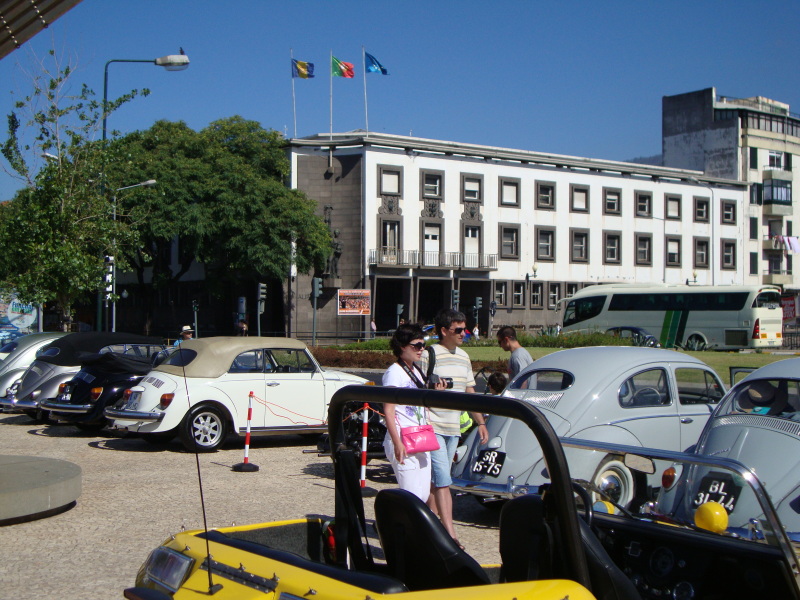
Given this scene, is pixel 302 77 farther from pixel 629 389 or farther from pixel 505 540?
pixel 505 540

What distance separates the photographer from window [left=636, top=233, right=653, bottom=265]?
65.6 m

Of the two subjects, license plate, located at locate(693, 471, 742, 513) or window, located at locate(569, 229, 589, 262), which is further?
window, located at locate(569, 229, 589, 262)

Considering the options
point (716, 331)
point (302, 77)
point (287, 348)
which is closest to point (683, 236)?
point (716, 331)

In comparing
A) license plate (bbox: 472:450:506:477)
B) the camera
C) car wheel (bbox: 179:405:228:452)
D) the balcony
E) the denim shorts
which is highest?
the balcony

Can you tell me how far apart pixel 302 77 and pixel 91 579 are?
52336mm

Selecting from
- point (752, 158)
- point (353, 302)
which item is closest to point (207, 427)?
point (353, 302)

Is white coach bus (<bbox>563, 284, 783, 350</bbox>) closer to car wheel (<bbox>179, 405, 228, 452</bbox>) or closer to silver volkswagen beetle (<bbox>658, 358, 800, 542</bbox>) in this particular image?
car wheel (<bbox>179, 405, 228, 452</bbox>)

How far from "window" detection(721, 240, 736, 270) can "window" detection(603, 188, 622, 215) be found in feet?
36.7

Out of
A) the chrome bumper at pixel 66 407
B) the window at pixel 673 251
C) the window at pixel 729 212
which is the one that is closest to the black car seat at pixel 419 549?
the chrome bumper at pixel 66 407

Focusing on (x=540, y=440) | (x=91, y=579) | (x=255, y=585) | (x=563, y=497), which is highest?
(x=540, y=440)

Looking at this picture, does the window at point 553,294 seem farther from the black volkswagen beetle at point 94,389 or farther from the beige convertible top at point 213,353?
the beige convertible top at point 213,353

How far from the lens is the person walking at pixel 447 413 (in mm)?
6754

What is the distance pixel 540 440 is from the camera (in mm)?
2809

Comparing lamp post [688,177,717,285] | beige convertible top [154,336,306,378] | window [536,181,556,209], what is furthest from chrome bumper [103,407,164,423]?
lamp post [688,177,717,285]
